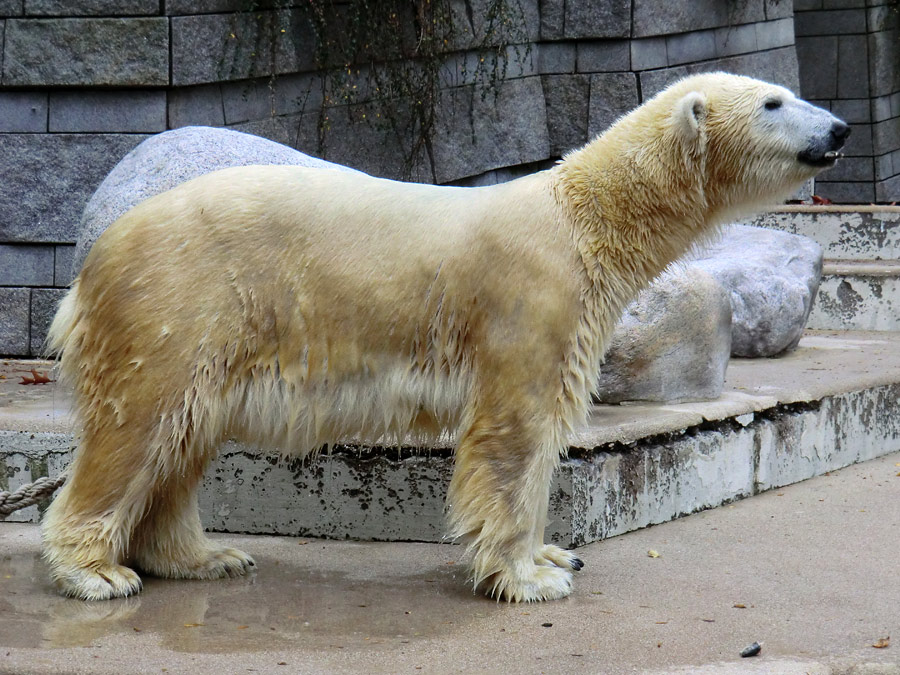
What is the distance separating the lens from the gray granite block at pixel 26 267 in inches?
273

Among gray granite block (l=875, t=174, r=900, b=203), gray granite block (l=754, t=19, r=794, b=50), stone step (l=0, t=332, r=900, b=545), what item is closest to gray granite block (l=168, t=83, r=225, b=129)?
stone step (l=0, t=332, r=900, b=545)

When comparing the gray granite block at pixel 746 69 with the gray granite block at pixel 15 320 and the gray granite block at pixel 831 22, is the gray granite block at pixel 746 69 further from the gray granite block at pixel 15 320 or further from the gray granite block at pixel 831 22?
the gray granite block at pixel 15 320

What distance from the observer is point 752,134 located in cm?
387

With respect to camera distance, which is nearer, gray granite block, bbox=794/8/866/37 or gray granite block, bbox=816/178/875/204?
gray granite block, bbox=794/8/866/37

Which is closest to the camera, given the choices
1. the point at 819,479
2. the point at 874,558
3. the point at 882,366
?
the point at 874,558

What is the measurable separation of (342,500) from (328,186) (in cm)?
138

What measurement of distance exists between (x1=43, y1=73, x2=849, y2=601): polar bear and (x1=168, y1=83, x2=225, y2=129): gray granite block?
309 centimetres

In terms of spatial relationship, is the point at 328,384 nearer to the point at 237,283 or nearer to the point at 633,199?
the point at 237,283

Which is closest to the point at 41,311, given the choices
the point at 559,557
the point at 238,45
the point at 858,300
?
the point at 238,45

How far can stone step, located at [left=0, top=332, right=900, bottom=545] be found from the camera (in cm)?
468

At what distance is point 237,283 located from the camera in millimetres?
3873

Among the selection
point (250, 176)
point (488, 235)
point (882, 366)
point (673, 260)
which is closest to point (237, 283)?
point (250, 176)

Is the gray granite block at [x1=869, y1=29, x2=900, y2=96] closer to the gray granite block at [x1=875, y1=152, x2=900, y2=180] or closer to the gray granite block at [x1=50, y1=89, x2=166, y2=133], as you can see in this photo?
the gray granite block at [x1=875, y1=152, x2=900, y2=180]

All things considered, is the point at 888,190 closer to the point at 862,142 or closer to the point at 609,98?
the point at 862,142
